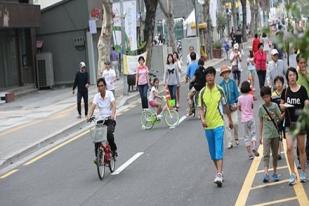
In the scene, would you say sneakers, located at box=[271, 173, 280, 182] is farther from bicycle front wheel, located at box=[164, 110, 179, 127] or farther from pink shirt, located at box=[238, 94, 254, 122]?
bicycle front wheel, located at box=[164, 110, 179, 127]

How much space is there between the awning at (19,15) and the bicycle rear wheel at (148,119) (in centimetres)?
Result: 1506

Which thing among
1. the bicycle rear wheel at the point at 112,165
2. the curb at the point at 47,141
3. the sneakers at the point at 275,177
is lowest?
the curb at the point at 47,141

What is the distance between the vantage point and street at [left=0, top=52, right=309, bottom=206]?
8930 millimetres

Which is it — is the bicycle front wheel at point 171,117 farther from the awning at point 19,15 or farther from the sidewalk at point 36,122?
the awning at point 19,15

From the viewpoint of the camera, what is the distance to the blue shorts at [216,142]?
375 inches

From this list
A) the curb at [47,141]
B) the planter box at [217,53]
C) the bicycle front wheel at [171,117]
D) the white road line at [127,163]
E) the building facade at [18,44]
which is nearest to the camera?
the white road line at [127,163]

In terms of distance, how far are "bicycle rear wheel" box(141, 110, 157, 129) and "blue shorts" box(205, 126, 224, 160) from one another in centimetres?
741

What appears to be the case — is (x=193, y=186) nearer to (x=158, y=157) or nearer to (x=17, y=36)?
(x=158, y=157)

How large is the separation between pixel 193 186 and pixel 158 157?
308 centimetres

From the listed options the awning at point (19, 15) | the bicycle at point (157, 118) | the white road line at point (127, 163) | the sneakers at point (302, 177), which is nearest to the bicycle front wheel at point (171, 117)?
the bicycle at point (157, 118)

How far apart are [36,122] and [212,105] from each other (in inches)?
494

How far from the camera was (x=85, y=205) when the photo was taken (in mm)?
9188

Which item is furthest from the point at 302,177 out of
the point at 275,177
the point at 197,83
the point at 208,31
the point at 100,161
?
the point at 208,31

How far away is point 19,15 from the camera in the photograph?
31922 millimetres
